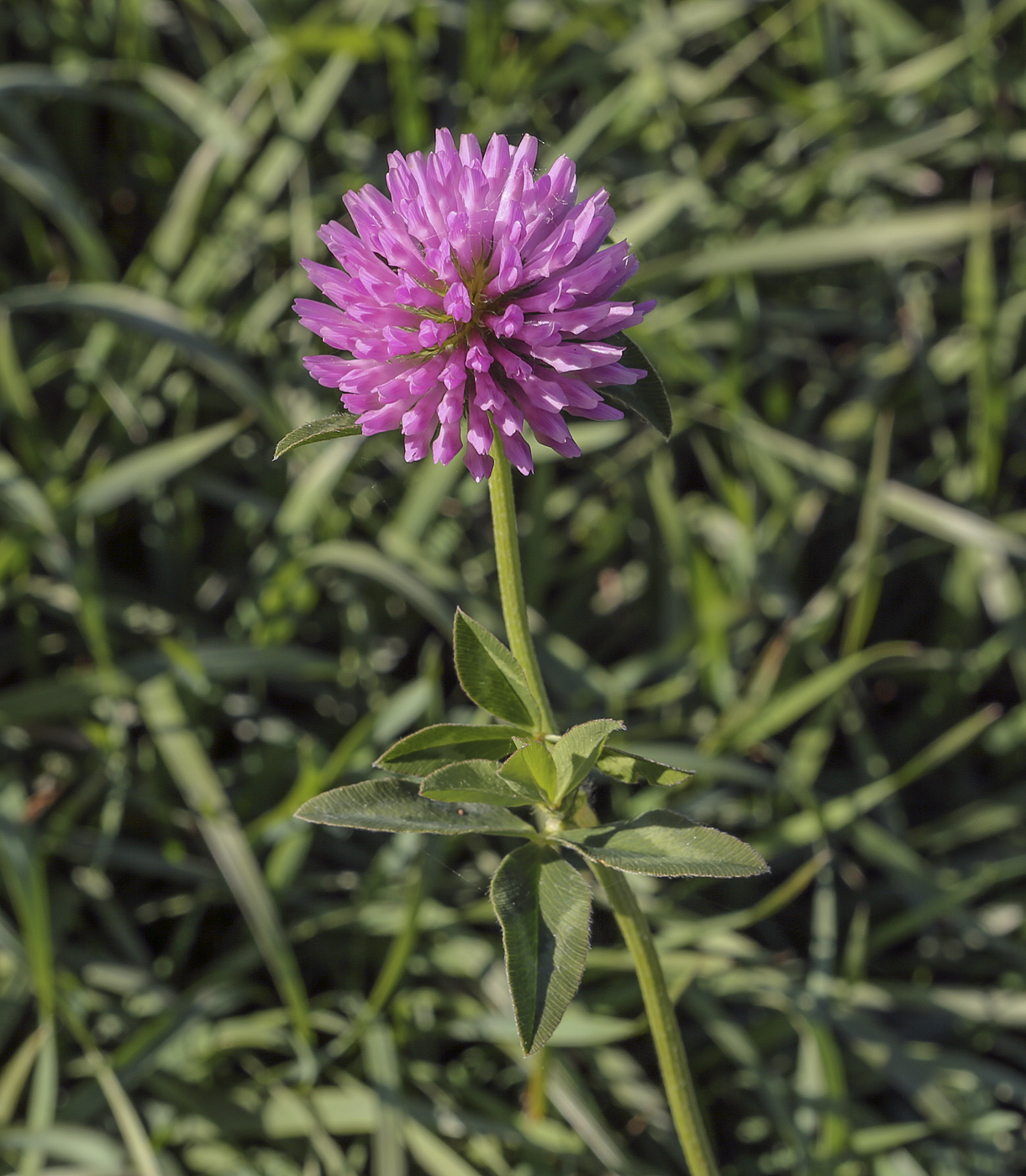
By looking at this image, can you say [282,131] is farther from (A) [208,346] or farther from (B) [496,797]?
(B) [496,797]

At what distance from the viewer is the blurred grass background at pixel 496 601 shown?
1.23 meters

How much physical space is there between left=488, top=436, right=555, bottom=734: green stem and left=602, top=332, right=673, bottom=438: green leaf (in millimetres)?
85

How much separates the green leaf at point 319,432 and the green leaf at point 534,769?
0.54 ft

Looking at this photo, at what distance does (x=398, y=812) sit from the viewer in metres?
0.56

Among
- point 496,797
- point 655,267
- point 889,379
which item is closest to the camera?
point 496,797

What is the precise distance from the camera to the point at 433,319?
21.9 inches

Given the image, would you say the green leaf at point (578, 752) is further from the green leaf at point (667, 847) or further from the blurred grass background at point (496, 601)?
the blurred grass background at point (496, 601)

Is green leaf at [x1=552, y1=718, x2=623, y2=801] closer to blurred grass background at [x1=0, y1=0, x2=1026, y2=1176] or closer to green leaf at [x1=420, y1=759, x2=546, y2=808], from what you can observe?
green leaf at [x1=420, y1=759, x2=546, y2=808]

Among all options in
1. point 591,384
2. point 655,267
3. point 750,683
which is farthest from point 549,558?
point 591,384

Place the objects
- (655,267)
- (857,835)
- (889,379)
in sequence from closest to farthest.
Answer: (857,835) < (655,267) < (889,379)

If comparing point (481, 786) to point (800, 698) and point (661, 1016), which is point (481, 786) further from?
point (800, 698)

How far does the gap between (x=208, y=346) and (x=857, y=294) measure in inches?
38.8

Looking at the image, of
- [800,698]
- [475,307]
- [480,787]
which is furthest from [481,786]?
[800,698]

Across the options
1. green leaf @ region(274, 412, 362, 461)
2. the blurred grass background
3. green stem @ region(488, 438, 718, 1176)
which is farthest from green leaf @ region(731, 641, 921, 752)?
green leaf @ region(274, 412, 362, 461)
